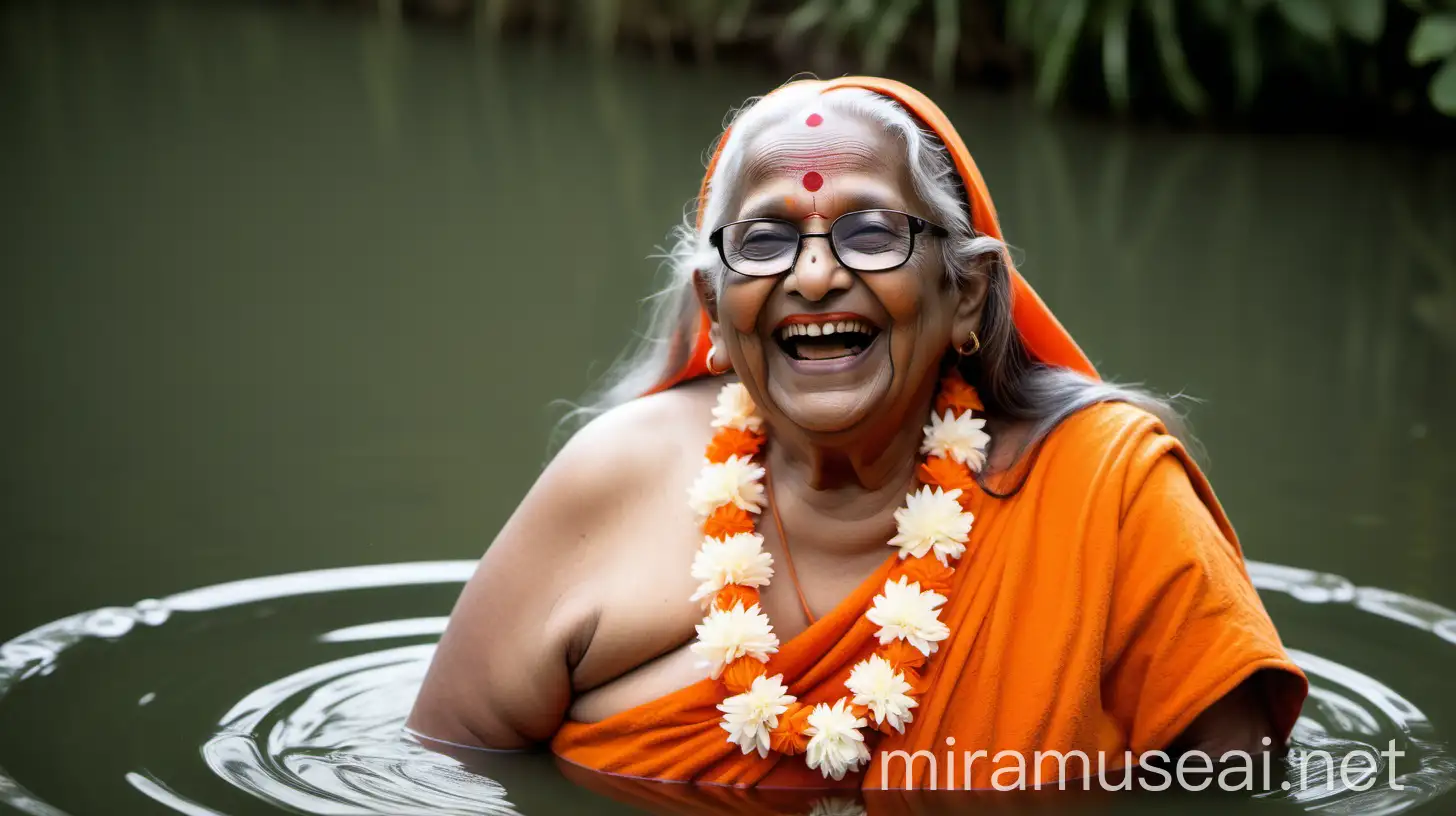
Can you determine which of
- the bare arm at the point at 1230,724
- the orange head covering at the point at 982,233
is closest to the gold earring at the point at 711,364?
the orange head covering at the point at 982,233

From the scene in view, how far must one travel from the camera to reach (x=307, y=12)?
58.1ft

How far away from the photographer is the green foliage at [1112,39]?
12.2 metres

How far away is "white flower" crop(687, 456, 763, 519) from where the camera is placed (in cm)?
346

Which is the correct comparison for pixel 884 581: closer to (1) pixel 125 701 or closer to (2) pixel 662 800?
(2) pixel 662 800

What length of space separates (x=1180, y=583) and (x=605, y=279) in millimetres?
5462

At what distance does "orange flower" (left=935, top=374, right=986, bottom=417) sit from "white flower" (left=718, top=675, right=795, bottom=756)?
1.95 feet

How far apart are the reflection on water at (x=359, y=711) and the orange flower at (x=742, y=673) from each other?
0.20 m

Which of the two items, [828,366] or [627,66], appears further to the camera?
[627,66]

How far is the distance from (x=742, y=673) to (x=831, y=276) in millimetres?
697

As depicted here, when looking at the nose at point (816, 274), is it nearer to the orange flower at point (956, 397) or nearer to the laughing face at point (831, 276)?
the laughing face at point (831, 276)

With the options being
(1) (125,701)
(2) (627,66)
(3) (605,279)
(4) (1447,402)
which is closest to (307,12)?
(2) (627,66)

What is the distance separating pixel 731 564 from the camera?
338 centimetres

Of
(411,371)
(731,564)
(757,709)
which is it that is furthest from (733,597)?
(411,371)

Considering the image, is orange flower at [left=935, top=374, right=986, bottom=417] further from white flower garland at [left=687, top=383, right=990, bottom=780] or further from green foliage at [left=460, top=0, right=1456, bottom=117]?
green foliage at [left=460, top=0, right=1456, bottom=117]
